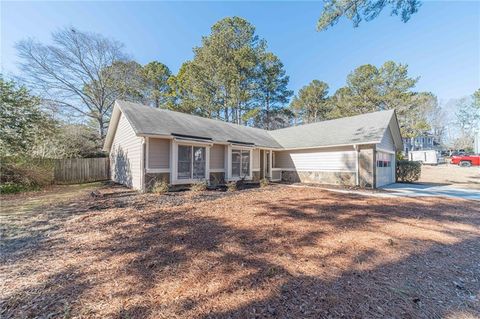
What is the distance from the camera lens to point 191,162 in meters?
11.0

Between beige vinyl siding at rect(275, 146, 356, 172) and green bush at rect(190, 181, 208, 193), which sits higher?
beige vinyl siding at rect(275, 146, 356, 172)

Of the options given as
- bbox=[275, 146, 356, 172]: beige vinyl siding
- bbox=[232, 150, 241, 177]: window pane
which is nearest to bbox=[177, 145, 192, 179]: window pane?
bbox=[232, 150, 241, 177]: window pane

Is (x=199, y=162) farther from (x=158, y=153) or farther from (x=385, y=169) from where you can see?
(x=385, y=169)

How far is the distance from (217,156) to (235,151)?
1.42m

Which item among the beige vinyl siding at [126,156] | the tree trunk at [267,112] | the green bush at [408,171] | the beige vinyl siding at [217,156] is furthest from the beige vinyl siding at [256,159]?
the tree trunk at [267,112]

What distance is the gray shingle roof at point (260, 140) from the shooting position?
1050cm

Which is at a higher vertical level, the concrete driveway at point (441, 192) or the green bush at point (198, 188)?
the green bush at point (198, 188)

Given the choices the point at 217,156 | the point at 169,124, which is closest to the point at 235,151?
the point at 217,156

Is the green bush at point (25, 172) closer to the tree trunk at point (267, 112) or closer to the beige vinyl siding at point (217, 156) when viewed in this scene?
the beige vinyl siding at point (217, 156)

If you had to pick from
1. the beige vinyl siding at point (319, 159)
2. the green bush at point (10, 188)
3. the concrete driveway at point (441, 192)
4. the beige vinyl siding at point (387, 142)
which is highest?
the beige vinyl siding at point (387, 142)

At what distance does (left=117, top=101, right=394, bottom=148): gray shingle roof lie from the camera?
1050 cm

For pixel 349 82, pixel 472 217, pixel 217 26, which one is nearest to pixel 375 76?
pixel 349 82

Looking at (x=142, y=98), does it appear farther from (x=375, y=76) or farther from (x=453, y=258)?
(x=375, y=76)

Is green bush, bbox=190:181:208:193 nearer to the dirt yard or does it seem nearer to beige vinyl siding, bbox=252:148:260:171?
beige vinyl siding, bbox=252:148:260:171
